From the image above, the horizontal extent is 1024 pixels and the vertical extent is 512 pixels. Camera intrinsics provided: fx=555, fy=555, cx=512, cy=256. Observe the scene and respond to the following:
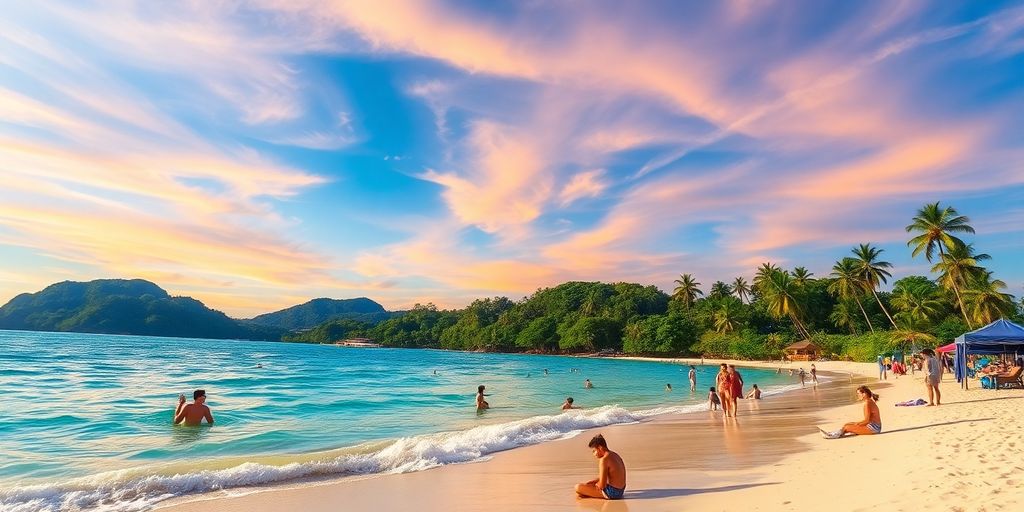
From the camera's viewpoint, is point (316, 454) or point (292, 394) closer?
point (316, 454)

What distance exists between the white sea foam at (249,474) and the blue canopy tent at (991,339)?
16234 mm

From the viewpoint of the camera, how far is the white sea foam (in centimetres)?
743

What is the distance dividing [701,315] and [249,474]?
9099 cm

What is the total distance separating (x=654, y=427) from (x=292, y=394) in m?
18.0

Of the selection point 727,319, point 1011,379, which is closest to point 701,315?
point 727,319

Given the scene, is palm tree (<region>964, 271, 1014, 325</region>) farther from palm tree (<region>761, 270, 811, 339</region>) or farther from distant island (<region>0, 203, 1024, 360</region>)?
palm tree (<region>761, 270, 811, 339</region>)

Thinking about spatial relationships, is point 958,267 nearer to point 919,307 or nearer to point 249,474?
point 919,307

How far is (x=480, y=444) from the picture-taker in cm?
1174

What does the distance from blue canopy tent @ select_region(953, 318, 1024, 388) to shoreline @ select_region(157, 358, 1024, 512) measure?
7.74 m

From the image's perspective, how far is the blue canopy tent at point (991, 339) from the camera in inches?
747

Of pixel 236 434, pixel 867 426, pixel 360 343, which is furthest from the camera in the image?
pixel 360 343

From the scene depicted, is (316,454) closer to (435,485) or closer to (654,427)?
(435,485)

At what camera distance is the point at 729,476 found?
27.0 ft

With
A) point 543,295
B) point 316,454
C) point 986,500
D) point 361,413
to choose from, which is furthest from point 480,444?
point 543,295
